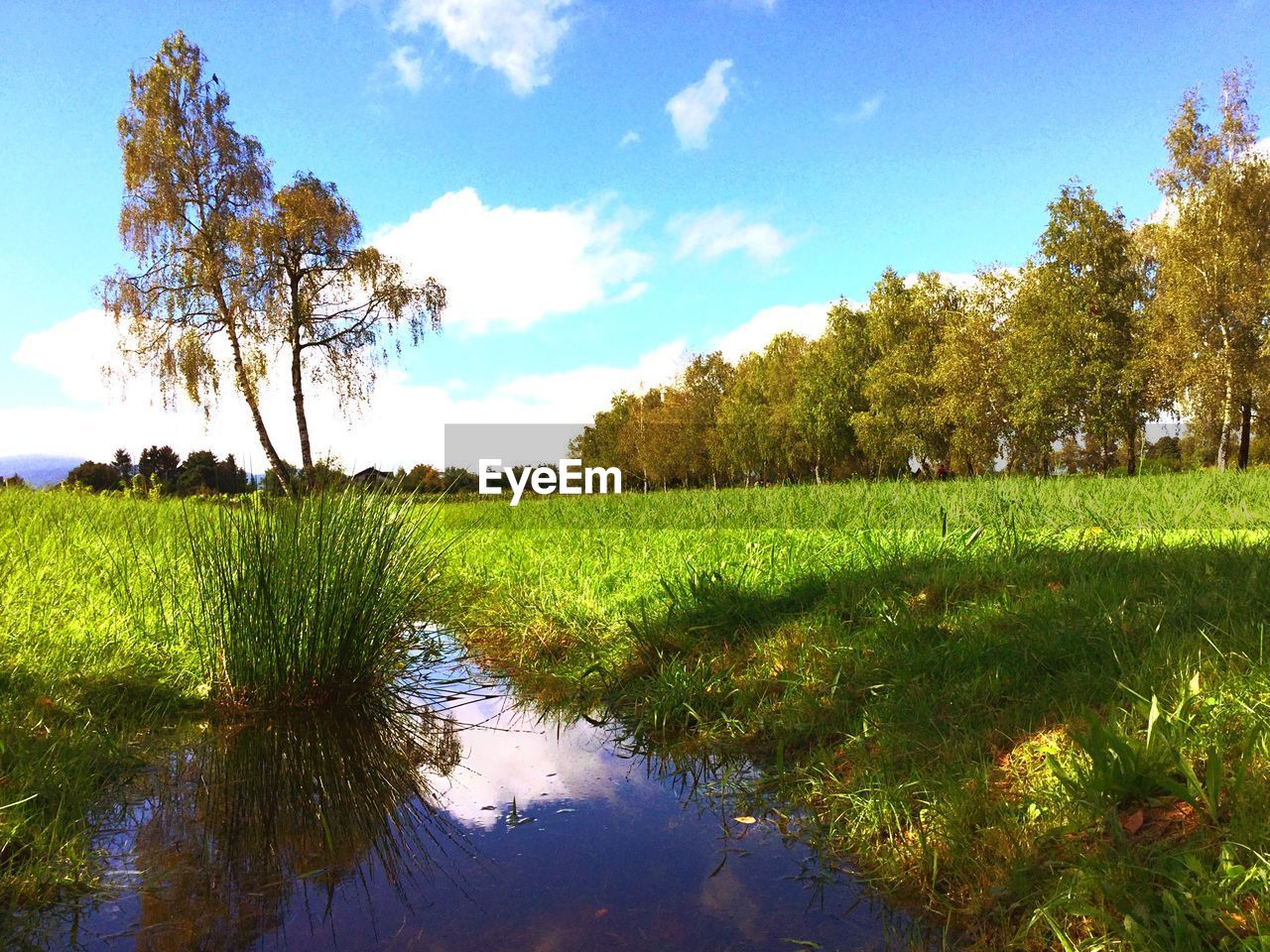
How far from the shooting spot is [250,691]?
4426 mm

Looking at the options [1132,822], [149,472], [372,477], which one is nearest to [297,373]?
[149,472]

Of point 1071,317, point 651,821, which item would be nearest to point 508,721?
point 651,821

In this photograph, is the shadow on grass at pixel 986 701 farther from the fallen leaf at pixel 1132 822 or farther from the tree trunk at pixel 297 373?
the tree trunk at pixel 297 373

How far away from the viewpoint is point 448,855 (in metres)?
3.04

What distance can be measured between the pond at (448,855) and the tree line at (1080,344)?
2500 cm

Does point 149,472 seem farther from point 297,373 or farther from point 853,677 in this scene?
point 853,677

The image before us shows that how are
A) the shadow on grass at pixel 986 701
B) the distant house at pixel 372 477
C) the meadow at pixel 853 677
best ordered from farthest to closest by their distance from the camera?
the distant house at pixel 372 477 → the meadow at pixel 853 677 → the shadow on grass at pixel 986 701

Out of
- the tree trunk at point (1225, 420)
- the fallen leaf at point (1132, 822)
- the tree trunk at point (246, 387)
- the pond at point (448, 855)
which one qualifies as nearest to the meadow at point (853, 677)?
the fallen leaf at point (1132, 822)

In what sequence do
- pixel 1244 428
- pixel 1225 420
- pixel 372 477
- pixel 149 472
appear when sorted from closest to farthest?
pixel 372 477
pixel 149 472
pixel 1225 420
pixel 1244 428

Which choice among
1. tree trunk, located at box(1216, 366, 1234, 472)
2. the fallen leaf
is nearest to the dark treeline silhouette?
the fallen leaf

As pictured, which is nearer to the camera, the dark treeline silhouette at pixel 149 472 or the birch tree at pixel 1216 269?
the dark treeline silhouette at pixel 149 472

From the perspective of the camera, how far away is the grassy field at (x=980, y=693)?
2307 millimetres

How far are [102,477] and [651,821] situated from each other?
2795 centimetres

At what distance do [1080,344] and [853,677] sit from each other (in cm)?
2491
